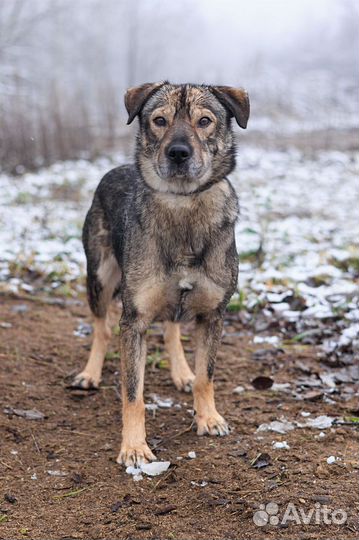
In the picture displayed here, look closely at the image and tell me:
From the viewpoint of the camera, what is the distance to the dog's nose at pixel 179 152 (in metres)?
3.84

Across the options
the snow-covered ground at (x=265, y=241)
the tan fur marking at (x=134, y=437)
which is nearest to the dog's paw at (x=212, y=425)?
the tan fur marking at (x=134, y=437)

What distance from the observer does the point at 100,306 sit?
5473 millimetres

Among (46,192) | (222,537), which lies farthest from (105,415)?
(46,192)

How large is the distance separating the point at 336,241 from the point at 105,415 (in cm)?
532

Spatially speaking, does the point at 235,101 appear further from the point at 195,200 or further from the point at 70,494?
the point at 70,494

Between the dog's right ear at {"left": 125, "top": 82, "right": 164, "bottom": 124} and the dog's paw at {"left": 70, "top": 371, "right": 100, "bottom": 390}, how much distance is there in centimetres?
206

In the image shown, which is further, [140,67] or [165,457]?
[140,67]

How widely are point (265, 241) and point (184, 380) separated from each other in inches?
158

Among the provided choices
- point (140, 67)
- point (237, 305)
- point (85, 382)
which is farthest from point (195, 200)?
point (140, 67)

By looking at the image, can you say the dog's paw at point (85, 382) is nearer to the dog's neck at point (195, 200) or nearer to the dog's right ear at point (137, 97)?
the dog's neck at point (195, 200)

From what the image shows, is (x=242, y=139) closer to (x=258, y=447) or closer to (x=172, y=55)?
(x=258, y=447)

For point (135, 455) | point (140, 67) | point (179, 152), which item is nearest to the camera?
point (179, 152)

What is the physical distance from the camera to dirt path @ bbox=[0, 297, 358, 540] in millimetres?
3375

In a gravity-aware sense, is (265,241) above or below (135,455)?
below
